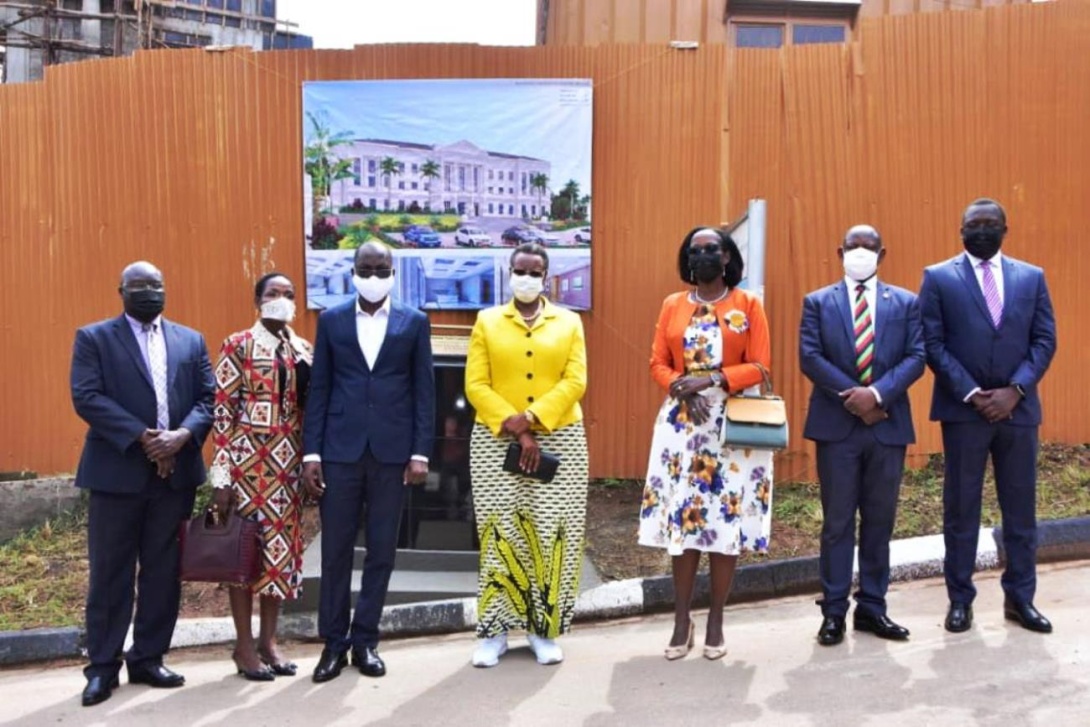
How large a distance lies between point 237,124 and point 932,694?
5853mm

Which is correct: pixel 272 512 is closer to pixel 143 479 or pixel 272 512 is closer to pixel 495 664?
pixel 143 479

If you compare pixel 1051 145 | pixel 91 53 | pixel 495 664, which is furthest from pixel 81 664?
pixel 91 53

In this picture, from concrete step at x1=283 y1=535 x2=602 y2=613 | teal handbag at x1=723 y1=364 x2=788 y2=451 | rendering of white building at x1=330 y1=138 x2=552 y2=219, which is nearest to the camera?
teal handbag at x1=723 y1=364 x2=788 y2=451

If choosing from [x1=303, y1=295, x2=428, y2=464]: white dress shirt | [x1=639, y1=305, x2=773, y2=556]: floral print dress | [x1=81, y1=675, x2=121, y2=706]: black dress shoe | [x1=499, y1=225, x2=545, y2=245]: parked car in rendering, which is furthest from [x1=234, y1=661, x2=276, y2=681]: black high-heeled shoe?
[x1=499, y1=225, x2=545, y2=245]: parked car in rendering

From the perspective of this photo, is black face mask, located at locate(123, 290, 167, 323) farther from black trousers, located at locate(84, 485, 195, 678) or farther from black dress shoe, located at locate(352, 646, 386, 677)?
black dress shoe, located at locate(352, 646, 386, 677)

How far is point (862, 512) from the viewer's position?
4.59m

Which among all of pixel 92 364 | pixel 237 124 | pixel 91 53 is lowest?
pixel 92 364

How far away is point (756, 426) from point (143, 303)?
8.88ft

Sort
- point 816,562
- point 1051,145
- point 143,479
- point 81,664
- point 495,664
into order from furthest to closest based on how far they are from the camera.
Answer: point 1051,145, point 816,562, point 81,664, point 495,664, point 143,479

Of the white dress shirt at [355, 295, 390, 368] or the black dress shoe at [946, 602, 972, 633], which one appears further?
the black dress shoe at [946, 602, 972, 633]

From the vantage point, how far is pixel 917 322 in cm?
457

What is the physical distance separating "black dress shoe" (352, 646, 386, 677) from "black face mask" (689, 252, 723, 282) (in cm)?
224

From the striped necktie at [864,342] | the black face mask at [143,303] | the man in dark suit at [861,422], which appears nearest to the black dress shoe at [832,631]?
the man in dark suit at [861,422]

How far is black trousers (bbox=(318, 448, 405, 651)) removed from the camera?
14.4 ft
